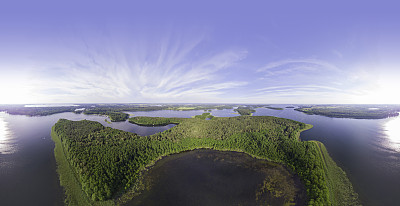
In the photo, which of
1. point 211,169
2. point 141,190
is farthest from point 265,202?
point 141,190

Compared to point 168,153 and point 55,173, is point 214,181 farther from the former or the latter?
point 55,173

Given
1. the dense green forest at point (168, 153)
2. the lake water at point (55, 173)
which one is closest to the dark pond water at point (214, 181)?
the dense green forest at point (168, 153)

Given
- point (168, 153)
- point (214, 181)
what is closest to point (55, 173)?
point (168, 153)

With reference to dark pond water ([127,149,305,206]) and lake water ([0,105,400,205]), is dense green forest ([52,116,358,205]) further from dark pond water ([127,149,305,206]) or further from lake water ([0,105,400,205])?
dark pond water ([127,149,305,206])

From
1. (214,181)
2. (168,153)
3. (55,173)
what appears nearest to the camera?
(214,181)

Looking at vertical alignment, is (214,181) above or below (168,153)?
below

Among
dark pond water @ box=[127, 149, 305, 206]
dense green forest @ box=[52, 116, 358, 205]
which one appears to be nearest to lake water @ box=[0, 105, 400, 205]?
dense green forest @ box=[52, 116, 358, 205]

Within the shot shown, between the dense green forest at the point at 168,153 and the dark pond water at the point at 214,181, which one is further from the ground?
the dense green forest at the point at 168,153

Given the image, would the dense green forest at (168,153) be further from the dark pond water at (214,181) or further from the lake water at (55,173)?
the dark pond water at (214,181)

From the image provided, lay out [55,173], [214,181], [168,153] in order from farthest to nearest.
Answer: [168,153] < [55,173] < [214,181]
